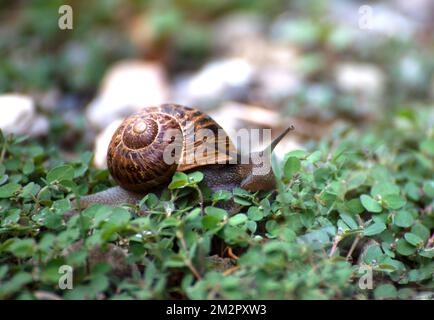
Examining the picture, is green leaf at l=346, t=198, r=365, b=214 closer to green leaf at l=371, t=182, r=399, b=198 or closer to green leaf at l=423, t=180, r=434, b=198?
green leaf at l=371, t=182, r=399, b=198

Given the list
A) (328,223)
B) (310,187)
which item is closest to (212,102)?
(310,187)

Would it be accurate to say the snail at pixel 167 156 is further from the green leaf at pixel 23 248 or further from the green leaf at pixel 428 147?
the green leaf at pixel 428 147

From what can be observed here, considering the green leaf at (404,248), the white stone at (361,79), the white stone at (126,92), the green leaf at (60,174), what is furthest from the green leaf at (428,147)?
the white stone at (126,92)

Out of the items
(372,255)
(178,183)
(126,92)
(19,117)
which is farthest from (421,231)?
(126,92)

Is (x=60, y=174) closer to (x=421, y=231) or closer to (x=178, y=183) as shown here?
(x=178, y=183)

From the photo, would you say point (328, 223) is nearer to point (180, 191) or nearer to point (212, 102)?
point (180, 191)

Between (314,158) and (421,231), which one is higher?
(314,158)
